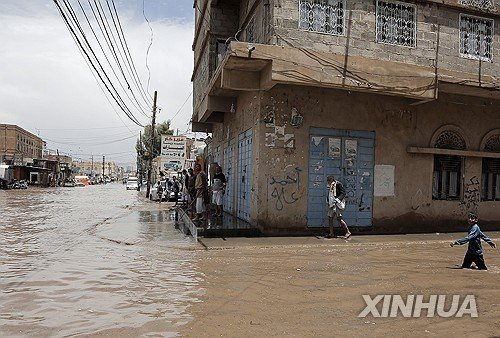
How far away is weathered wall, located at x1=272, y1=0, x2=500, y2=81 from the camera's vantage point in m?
12.0

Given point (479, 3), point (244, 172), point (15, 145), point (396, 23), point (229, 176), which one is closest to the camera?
point (396, 23)

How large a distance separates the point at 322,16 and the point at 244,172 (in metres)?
5.09

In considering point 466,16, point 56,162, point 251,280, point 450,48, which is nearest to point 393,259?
point 251,280

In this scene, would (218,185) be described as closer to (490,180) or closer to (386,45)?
(386,45)

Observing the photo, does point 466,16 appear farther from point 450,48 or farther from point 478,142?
point 478,142

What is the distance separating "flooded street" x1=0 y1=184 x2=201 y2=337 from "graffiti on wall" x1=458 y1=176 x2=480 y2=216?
8852 mm

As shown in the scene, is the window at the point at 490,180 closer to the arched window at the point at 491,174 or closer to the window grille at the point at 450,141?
the arched window at the point at 491,174

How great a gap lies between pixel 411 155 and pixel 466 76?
266cm

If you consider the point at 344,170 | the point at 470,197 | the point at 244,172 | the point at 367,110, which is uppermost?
the point at 367,110

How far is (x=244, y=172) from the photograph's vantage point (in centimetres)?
1459

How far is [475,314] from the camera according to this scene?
→ 5.72 meters

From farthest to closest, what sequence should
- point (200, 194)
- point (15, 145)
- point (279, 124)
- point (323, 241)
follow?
1. point (15, 145)
2. point (200, 194)
3. point (279, 124)
4. point (323, 241)

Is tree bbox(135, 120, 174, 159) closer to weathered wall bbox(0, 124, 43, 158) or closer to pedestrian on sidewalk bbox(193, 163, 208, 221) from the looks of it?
weathered wall bbox(0, 124, 43, 158)

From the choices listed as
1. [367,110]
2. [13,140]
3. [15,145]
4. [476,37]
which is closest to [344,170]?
[367,110]
